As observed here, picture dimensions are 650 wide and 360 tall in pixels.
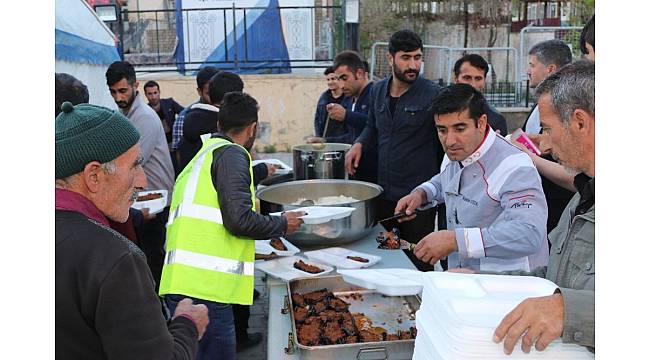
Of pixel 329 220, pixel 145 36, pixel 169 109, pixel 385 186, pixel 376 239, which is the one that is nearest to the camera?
pixel 329 220

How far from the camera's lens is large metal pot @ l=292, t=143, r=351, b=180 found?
404 cm

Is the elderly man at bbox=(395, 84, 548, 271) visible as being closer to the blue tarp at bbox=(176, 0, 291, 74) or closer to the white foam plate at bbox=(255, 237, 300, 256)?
the white foam plate at bbox=(255, 237, 300, 256)

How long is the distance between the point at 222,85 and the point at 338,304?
89.3 inches

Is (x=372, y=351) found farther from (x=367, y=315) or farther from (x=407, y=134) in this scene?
(x=407, y=134)

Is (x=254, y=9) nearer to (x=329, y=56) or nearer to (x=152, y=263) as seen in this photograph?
(x=329, y=56)

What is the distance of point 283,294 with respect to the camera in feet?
8.39

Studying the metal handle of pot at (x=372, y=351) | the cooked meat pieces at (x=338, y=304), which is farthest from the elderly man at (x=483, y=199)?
the metal handle of pot at (x=372, y=351)

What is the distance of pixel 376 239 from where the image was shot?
3.27 m

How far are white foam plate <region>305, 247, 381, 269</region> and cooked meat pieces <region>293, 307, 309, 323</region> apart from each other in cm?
49

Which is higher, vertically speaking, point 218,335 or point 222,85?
point 222,85

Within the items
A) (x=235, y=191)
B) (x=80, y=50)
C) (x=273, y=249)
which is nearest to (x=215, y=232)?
(x=235, y=191)

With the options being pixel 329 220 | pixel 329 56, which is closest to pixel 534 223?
pixel 329 220

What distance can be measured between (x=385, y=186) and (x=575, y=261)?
255 cm

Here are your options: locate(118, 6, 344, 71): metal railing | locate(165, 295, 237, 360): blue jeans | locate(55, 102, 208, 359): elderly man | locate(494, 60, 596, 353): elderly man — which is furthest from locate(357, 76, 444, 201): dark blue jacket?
locate(118, 6, 344, 71): metal railing
